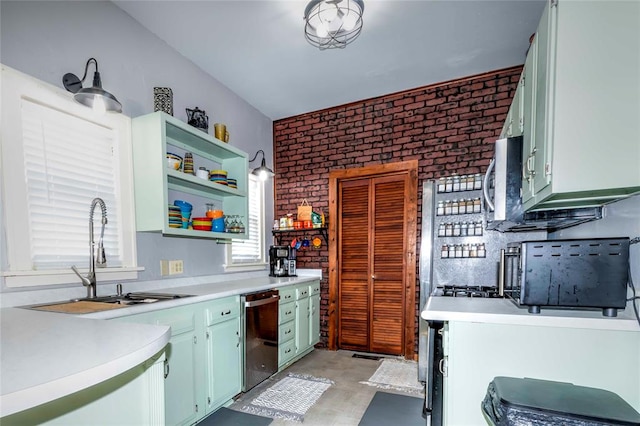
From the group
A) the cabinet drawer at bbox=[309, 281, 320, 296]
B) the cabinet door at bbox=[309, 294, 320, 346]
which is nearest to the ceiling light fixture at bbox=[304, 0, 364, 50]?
the cabinet drawer at bbox=[309, 281, 320, 296]

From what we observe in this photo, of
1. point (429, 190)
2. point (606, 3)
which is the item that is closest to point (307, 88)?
point (429, 190)

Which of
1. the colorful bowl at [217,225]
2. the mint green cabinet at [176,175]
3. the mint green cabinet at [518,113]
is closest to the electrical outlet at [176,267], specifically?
the mint green cabinet at [176,175]

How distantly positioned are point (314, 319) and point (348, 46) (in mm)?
2918

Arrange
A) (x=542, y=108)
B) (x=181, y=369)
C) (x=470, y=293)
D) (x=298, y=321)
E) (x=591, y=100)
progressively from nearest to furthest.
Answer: (x=591, y=100) < (x=542, y=108) < (x=181, y=369) < (x=470, y=293) < (x=298, y=321)

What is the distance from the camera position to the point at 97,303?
1657 millimetres

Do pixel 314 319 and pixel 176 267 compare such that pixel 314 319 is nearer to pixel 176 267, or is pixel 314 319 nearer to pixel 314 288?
pixel 314 288

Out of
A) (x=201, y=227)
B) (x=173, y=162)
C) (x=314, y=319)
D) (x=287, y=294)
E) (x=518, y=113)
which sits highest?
(x=518, y=113)

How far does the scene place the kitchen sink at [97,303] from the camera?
1.48 meters

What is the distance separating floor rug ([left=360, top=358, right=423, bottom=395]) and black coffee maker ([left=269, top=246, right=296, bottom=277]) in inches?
57.0

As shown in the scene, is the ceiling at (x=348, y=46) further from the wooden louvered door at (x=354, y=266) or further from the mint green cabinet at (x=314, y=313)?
the mint green cabinet at (x=314, y=313)

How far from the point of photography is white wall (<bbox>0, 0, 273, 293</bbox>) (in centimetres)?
168

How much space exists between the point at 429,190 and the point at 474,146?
101 cm

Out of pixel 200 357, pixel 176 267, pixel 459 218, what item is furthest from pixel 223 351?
pixel 459 218

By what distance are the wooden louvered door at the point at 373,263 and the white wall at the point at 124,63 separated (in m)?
1.51
